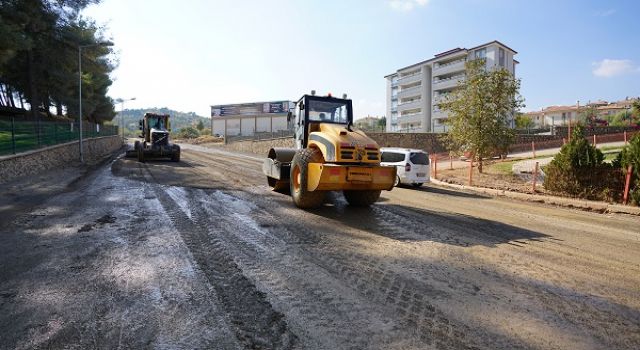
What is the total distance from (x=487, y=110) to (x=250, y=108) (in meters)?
78.1

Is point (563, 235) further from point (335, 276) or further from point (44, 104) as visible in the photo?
point (44, 104)

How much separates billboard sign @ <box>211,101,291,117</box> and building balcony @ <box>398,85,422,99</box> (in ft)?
87.2

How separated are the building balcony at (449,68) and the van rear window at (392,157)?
48.3m

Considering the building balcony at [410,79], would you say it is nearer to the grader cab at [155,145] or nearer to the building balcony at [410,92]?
the building balcony at [410,92]

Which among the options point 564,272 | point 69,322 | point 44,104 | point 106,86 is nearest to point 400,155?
point 564,272

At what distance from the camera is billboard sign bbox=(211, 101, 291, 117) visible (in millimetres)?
89125

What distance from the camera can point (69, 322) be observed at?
3383 millimetres

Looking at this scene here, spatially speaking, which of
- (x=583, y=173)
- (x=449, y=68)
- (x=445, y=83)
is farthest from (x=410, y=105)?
(x=583, y=173)

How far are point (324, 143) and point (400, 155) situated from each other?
806 centimetres

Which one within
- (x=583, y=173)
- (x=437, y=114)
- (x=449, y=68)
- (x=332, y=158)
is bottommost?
(x=583, y=173)

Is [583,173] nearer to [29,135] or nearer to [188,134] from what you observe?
[29,135]

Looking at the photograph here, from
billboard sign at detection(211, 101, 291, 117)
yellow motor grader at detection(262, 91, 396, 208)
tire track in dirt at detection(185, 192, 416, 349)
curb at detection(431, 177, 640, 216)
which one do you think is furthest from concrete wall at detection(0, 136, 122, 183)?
billboard sign at detection(211, 101, 291, 117)

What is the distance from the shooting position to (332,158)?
8281 mm

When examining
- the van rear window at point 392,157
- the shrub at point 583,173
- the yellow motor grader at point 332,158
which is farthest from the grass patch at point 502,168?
the yellow motor grader at point 332,158
